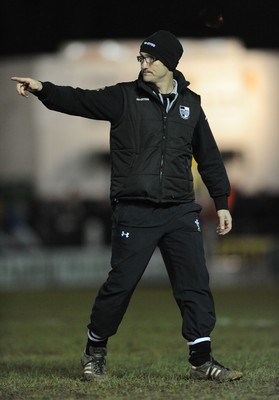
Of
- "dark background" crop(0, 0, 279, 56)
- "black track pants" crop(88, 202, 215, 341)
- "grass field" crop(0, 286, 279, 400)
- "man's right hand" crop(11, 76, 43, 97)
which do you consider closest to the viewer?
"grass field" crop(0, 286, 279, 400)

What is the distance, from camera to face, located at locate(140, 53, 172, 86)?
6.91 m

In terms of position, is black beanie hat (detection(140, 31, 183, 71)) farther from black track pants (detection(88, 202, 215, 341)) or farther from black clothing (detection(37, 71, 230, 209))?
black track pants (detection(88, 202, 215, 341))

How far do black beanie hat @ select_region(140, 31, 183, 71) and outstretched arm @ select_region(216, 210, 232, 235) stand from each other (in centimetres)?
95

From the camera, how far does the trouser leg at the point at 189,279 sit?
691 cm

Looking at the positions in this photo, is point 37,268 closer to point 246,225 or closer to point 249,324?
point 246,225

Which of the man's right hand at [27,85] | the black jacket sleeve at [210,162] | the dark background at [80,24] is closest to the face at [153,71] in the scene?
the black jacket sleeve at [210,162]

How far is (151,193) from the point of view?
6.86m

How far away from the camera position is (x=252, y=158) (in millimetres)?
23703

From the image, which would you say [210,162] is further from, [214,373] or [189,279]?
[214,373]

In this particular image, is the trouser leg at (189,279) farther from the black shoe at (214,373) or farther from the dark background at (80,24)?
the dark background at (80,24)

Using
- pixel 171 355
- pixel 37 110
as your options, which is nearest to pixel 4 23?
pixel 37 110

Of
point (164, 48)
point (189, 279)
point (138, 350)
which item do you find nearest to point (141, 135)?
point (164, 48)

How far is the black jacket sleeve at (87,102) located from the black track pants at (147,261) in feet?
1.83

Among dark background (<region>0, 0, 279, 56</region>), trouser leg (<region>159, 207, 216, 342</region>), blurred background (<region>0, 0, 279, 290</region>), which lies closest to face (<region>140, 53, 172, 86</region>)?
trouser leg (<region>159, 207, 216, 342</region>)
